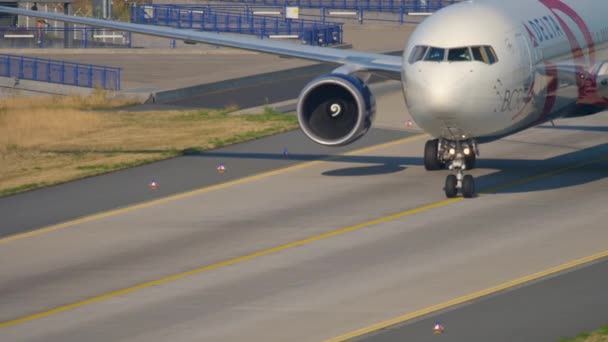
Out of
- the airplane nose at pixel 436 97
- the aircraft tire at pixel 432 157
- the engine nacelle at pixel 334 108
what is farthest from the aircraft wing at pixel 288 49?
the airplane nose at pixel 436 97

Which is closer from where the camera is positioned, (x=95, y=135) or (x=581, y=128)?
(x=581, y=128)

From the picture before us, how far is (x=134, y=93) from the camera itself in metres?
47.0

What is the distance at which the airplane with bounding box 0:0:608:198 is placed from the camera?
2619cm

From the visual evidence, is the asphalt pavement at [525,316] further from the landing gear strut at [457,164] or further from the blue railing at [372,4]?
the blue railing at [372,4]

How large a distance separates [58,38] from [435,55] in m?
56.6

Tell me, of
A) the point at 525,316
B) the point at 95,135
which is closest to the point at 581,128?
the point at 95,135

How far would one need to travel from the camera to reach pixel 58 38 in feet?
264

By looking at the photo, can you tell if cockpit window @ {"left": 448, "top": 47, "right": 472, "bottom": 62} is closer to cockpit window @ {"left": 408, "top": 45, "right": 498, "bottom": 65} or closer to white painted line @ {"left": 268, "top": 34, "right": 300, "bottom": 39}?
cockpit window @ {"left": 408, "top": 45, "right": 498, "bottom": 65}

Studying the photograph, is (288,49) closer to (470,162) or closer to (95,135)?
(470,162)

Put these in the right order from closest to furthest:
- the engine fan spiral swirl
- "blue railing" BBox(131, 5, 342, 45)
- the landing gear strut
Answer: the landing gear strut → the engine fan spiral swirl → "blue railing" BBox(131, 5, 342, 45)

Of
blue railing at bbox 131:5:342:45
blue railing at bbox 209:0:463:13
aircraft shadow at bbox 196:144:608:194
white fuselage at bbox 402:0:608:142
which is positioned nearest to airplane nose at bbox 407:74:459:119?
white fuselage at bbox 402:0:608:142

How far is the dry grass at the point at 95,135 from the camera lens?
33.8 meters

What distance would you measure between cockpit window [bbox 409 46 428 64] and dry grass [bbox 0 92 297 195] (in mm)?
9412

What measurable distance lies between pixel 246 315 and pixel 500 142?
15951 mm
